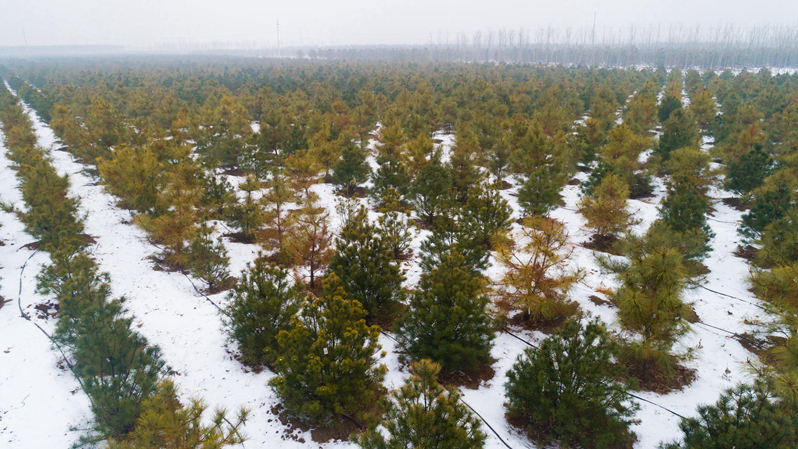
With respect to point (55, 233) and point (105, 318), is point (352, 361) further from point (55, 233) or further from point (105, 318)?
point (55, 233)

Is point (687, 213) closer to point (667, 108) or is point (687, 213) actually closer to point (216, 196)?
point (216, 196)

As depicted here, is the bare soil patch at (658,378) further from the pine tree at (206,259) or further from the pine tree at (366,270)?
the pine tree at (206,259)

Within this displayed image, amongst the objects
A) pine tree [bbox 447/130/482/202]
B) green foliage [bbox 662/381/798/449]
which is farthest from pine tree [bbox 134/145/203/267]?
green foliage [bbox 662/381/798/449]

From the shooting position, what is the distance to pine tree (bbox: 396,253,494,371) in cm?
862

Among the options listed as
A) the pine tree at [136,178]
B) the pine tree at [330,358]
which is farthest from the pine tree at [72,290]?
the pine tree at [136,178]

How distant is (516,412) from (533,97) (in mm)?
42746

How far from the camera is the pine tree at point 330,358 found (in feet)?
24.0

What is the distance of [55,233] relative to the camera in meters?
13.7

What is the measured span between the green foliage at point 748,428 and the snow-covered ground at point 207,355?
257 centimetres

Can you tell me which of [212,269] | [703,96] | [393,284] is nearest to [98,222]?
[212,269]

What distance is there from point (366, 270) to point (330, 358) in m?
3.21

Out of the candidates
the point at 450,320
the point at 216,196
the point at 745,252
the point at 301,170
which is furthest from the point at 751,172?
the point at 216,196

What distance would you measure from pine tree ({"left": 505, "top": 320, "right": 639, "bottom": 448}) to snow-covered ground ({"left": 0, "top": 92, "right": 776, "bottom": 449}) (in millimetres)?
1378

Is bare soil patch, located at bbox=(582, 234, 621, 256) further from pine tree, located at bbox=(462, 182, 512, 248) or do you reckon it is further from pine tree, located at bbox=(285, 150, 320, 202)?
pine tree, located at bbox=(285, 150, 320, 202)
